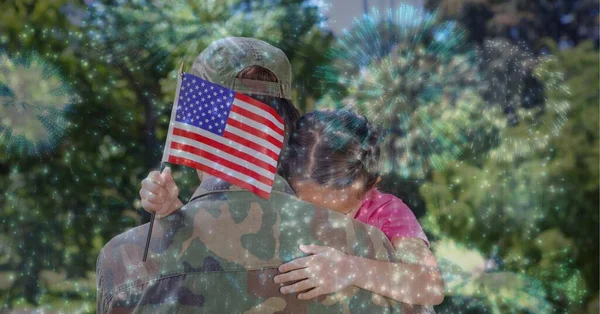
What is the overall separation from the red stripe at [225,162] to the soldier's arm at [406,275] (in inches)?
8.7

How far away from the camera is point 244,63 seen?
1.63m

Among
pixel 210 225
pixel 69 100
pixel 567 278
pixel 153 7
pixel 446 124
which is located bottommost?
pixel 567 278

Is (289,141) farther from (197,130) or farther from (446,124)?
(446,124)

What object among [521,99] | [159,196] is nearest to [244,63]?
[159,196]

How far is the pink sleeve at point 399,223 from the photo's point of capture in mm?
1908

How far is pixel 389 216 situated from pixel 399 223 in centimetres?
7

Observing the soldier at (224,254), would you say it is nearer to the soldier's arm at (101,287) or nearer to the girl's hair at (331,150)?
the soldier's arm at (101,287)

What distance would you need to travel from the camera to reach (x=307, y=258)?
148 cm

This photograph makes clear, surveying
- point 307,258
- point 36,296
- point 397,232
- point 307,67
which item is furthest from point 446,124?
point 307,258

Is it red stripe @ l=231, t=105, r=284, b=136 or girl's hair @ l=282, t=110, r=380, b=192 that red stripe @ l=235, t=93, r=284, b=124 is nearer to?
red stripe @ l=231, t=105, r=284, b=136

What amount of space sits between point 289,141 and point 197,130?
9.6 inches

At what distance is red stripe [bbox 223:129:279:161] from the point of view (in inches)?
69.4

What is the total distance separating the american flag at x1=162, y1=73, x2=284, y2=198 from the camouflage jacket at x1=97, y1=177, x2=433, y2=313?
161mm

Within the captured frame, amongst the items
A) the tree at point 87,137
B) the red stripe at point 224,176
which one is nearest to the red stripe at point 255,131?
the red stripe at point 224,176
